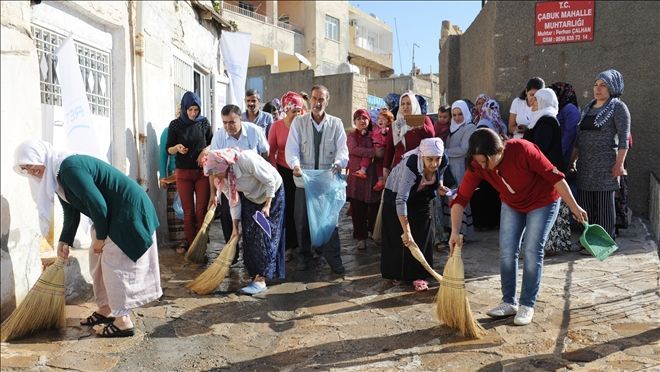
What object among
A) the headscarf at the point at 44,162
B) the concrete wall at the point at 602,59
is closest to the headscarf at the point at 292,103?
the headscarf at the point at 44,162

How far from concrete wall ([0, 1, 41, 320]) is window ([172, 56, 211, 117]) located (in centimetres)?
364

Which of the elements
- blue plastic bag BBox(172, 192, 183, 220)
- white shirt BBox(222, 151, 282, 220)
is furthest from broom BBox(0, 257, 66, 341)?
blue plastic bag BBox(172, 192, 183, 220)

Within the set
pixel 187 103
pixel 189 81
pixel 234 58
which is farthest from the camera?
pixel 234 58

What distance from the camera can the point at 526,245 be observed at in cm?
416

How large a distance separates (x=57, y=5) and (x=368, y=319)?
4161mm

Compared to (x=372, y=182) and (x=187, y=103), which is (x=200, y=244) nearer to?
(x=187, y=103)

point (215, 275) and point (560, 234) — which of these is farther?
point (560, 234)

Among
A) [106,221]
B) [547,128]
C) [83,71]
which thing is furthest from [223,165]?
[547,128]

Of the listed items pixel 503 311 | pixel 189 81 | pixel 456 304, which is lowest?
pixel 503 311

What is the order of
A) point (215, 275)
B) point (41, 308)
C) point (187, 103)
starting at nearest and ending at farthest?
point (41, 308)
point (215, 275)
point (187, 103)

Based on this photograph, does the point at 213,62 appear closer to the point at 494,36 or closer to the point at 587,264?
the point at 494,36

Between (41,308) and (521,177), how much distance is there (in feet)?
11.4

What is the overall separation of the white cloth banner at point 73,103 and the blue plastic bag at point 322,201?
2.08 m

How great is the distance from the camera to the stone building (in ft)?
13.2
